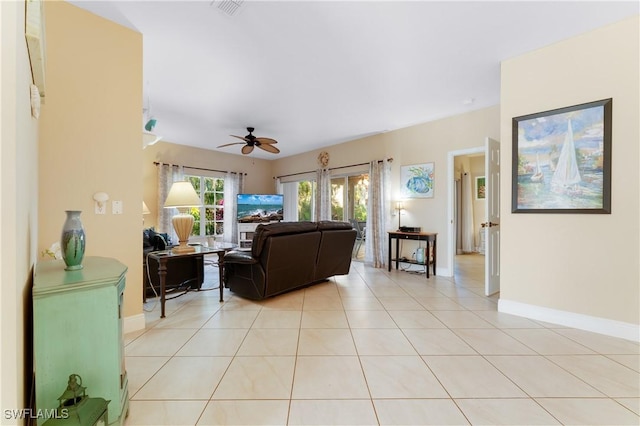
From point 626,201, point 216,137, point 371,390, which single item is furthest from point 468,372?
point 216,137

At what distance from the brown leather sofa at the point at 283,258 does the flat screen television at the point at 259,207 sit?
12.1 ft

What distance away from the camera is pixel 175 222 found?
3.12 meters

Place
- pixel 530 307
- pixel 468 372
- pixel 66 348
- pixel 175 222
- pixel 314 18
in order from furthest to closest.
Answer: pixel 175 222, pixel 530 307, pixel 314 18, pixel 468 372, pixel 66 348

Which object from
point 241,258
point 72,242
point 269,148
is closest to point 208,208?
point 269,148

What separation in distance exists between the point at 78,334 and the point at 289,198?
657 cm

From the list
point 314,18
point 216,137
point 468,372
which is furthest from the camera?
point 216,137

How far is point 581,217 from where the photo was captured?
8.15 feet

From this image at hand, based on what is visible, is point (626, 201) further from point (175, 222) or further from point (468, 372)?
point (175, 222)

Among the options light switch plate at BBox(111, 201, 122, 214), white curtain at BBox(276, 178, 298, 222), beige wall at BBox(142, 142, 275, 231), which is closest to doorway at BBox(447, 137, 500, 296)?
light switch plate at BBox(111, 201, 122, 214)

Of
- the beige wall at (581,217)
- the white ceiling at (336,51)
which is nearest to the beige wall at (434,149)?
the white ceiling at (336,51)

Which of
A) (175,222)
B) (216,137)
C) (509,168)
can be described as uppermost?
(216,137)

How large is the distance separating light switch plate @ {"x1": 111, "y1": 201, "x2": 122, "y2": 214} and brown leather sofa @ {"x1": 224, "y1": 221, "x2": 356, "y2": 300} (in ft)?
4.17

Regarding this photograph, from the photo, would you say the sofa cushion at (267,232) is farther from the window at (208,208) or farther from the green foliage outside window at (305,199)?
the window at (208,208)

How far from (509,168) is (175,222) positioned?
148 inches
